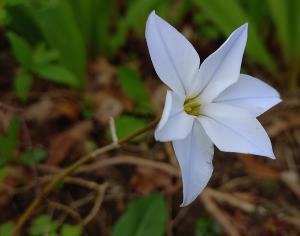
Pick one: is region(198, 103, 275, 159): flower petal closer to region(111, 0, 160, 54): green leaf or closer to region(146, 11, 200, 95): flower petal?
region(146, 11, 200, 95): flower petal

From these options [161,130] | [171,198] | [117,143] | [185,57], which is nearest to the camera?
[161,130]

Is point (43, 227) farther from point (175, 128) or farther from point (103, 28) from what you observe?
point (103, 28)

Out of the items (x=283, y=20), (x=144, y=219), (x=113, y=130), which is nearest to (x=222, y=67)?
(x=113, y=130)

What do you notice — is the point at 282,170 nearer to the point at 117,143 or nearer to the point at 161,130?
the point at 117,143

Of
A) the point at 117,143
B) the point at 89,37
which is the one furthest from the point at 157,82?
the point at 117,143

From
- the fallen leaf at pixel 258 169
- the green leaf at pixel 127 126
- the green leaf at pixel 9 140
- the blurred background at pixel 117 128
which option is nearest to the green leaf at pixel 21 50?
the blurred background at pixel 117 128

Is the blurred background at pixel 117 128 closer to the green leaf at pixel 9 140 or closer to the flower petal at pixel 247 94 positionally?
the green leaf at pixel 9 140

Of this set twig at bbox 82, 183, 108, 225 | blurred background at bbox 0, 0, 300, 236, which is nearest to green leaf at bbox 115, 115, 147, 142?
blurred background at bbox 0, 0, 300, 236
